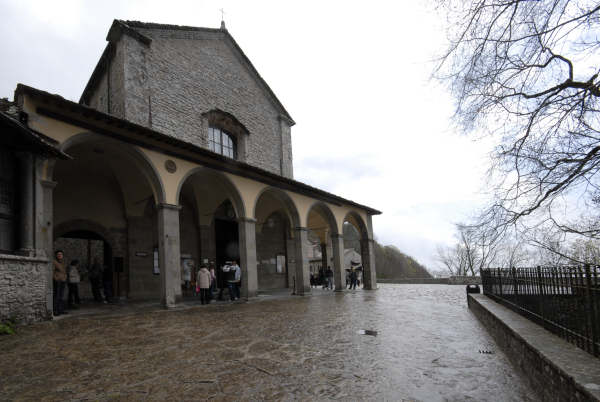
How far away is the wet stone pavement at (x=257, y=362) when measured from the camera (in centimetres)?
365

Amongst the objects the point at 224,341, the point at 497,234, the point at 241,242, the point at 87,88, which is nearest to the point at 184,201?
the point at 241,242

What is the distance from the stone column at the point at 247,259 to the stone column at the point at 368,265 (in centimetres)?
852

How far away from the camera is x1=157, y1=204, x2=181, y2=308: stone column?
34.1ft

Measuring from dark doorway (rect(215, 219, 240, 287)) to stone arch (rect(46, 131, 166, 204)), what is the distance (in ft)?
22.4

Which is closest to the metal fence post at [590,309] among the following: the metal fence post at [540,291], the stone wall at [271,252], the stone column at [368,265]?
the metal fence post at [540,291]

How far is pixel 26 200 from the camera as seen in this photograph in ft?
25.8

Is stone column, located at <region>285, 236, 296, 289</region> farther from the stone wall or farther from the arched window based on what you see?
the arched window

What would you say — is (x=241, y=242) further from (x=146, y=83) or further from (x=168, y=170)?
(x=146, y=83)

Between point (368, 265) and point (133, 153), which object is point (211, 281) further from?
point (368, 265)

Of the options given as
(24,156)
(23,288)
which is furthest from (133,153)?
(23,288)

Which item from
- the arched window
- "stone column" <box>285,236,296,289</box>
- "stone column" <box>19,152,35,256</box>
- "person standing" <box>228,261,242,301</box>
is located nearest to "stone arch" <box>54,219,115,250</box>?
"person standing" <box>228,261,242,301</box>

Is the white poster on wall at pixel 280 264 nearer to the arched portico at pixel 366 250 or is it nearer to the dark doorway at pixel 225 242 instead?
the dark doorway at pixel 225 242

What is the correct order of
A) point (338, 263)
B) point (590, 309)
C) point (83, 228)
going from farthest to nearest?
point (338, 263) < point (83, 228) < point (590, 309)

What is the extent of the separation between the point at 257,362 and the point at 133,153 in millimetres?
7570
